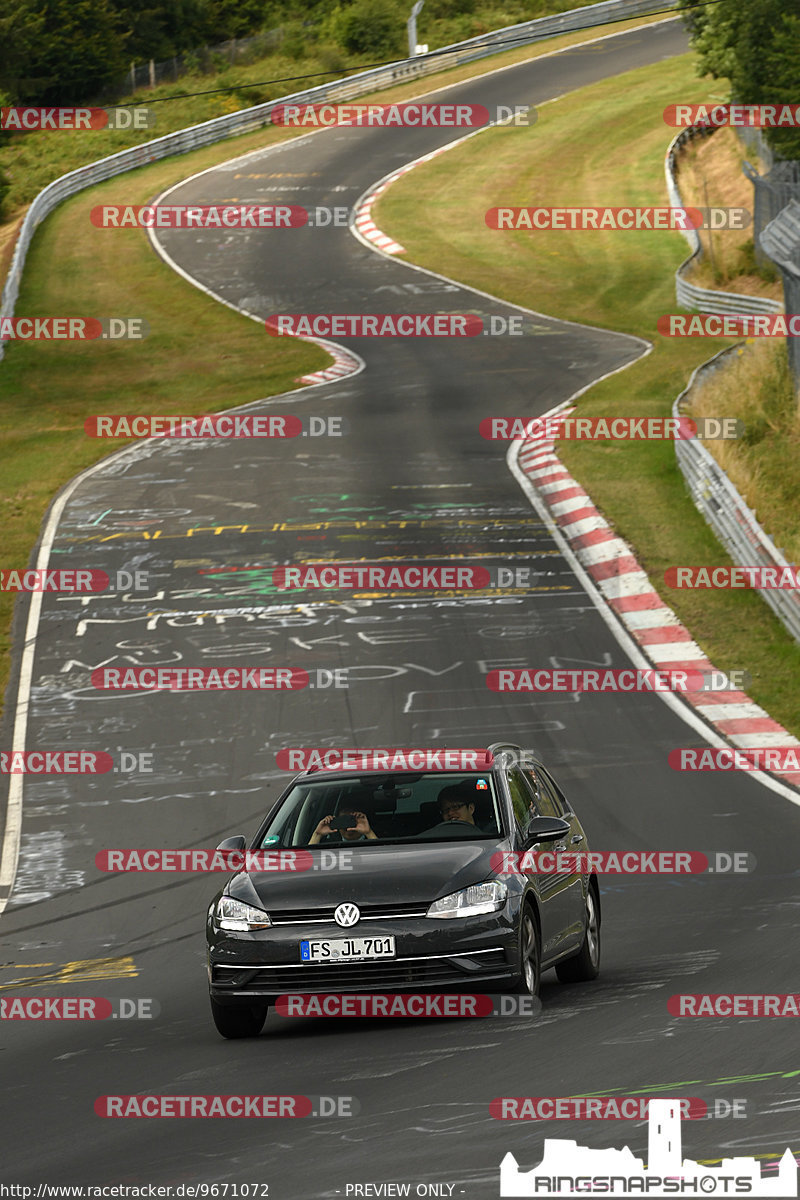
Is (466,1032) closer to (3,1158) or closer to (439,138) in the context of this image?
(3,1158)

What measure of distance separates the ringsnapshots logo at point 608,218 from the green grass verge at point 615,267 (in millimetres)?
629

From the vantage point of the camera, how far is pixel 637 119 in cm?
6619

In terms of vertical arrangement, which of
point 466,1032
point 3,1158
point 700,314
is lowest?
point 700,314

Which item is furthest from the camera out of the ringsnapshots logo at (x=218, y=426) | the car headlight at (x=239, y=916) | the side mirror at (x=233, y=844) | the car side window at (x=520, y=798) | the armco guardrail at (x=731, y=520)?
the ringsnapshots logo at (x=218, y=426)

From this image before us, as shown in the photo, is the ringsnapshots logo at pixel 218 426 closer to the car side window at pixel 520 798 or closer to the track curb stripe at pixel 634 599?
the track curb stripe at pixel 634 599

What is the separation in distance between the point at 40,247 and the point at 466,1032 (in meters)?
49.3

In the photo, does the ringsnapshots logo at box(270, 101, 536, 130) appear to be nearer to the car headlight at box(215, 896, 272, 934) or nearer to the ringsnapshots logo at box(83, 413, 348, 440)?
the ringsnapshots logo at box(83, 413, 348, 440)

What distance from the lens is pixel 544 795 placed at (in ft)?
34.9

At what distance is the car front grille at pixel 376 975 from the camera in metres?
8.64

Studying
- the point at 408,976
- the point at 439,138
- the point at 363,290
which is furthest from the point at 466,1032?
the point at 439,138

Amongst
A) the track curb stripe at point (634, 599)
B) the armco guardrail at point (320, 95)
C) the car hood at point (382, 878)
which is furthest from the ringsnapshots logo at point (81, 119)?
the car hood at point (382, 878)

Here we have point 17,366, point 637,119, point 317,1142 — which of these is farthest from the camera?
point 637,119

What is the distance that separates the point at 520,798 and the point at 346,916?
1655 mm

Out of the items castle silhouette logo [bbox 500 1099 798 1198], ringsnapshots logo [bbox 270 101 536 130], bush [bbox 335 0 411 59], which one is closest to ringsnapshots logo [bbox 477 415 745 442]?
castle silhouette logo [bbox 500 1099 798 1198]
